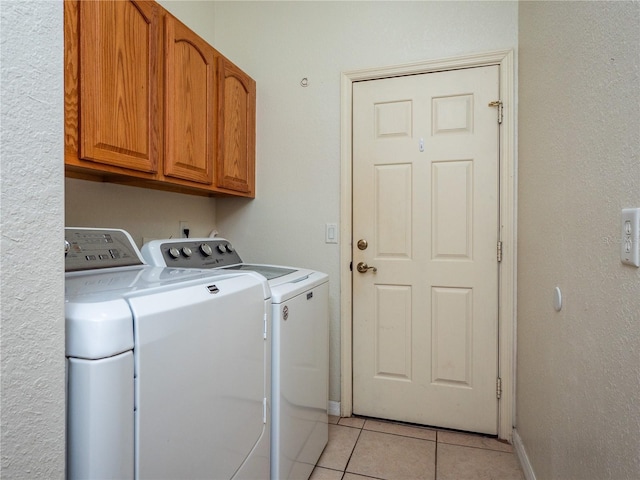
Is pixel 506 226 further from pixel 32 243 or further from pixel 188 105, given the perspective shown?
pixel 32 243

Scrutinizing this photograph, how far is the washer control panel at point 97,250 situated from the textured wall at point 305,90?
981 mm

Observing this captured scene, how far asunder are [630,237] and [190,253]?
62.8 inches

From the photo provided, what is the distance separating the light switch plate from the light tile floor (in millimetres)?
1369

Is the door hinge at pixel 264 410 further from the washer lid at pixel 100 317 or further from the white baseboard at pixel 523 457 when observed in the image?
the white baseboard at pixel 523 457

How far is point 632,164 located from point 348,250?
5.01 ft

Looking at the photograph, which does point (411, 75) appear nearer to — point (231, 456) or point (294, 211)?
point (294, 211)

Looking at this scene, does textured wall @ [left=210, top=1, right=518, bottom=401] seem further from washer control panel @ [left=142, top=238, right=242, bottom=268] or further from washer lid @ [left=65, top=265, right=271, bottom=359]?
washer lid @ [left=65, top=265, right=271, bottom=359]

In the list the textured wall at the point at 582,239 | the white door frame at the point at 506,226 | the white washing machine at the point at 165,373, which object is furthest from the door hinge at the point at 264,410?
the white door frame at the point at 506,226

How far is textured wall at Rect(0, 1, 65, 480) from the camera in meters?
0.52

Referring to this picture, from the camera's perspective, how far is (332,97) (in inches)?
88.5

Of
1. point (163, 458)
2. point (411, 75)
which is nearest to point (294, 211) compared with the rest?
point (411, 75)

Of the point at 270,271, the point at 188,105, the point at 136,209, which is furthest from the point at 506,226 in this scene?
the point at 136,209

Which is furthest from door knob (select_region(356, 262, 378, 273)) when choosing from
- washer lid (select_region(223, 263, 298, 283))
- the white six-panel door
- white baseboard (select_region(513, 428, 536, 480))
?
white baseboard (select_region(513, 428, 536, 480))

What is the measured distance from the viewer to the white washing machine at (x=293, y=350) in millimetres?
1330
